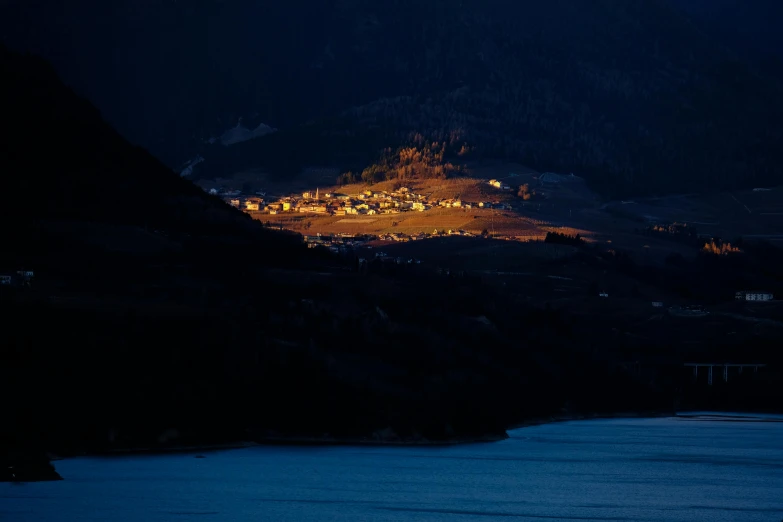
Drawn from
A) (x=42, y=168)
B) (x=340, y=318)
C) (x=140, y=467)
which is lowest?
(x=140, y=467)

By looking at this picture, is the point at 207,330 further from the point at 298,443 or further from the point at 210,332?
the point at 298,443

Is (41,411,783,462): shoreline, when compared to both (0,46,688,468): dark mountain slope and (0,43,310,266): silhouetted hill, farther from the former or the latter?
(0,43,310,266): silhouetted hill

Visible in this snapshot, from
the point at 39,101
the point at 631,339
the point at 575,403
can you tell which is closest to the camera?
the point at 575,403

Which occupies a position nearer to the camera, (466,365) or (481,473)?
(481,473)

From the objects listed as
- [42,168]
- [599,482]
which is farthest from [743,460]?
[42,168]

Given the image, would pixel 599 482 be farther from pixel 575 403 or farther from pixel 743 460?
pixel 575 403

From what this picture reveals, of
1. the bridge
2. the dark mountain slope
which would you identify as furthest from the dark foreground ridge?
the bridge

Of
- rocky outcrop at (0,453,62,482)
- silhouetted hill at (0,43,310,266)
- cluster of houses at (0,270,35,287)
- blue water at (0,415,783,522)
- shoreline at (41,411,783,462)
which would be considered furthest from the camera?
silhouetted hill at (0,43,310,266)

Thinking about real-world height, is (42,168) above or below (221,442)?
above
